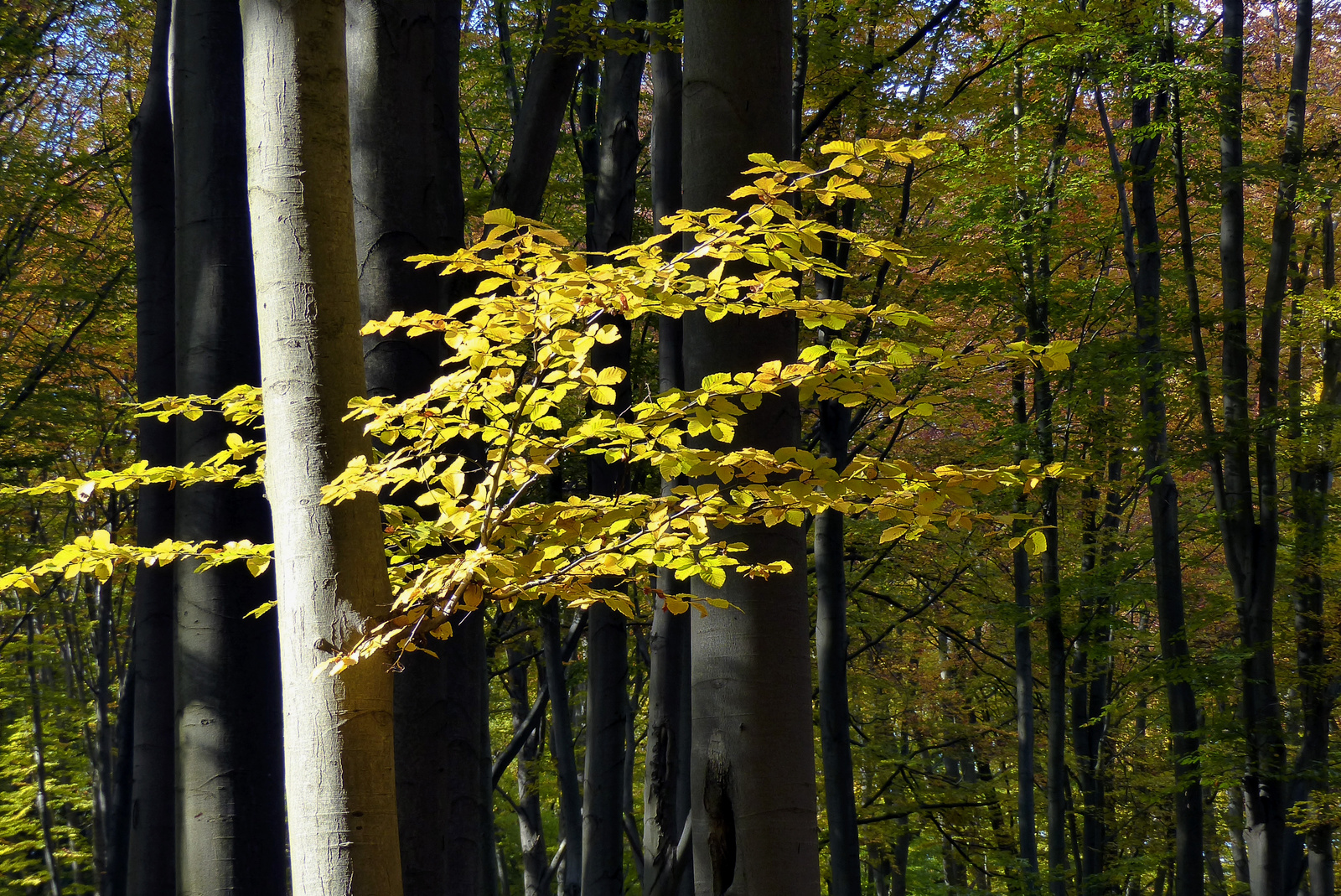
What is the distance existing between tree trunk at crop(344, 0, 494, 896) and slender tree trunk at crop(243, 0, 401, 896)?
3.03 ft

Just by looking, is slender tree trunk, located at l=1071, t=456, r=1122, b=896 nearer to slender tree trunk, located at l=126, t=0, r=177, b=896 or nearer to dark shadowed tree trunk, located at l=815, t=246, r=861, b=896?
dark shadowed tree trunk, located at l=815, t=246, r=861, b=896

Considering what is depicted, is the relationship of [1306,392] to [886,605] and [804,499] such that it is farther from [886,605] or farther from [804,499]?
[804,499]

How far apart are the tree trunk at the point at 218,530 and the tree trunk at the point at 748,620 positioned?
5.44 ft

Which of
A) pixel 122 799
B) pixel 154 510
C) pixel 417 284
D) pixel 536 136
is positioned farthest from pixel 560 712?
pixel 417 284

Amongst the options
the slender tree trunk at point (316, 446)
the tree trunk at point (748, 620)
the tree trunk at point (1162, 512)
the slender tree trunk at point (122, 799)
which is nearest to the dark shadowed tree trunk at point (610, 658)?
the tree trunk at point (748, 620)

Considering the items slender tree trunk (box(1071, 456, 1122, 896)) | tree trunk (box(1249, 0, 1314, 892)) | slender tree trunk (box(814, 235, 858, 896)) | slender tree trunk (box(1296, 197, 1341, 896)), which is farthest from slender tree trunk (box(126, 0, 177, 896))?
slender tree trunk (box(1296, 197, 1341, 896))

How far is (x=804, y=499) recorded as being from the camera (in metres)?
1.92

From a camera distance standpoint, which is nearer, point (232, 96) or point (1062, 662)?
point (232, 96)

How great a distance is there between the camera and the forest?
1717 mm

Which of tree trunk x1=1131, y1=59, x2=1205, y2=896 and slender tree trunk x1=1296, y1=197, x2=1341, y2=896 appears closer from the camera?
slender tree trunk x1=1296, y1=197, x2=1341, y2=896

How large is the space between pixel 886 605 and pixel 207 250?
36.1ft

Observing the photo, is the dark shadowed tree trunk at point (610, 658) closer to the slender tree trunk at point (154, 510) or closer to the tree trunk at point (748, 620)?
the slender tree trunk at point (154, 510)

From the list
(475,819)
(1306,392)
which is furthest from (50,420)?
(1306,392)

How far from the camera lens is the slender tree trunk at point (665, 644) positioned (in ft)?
14.8
